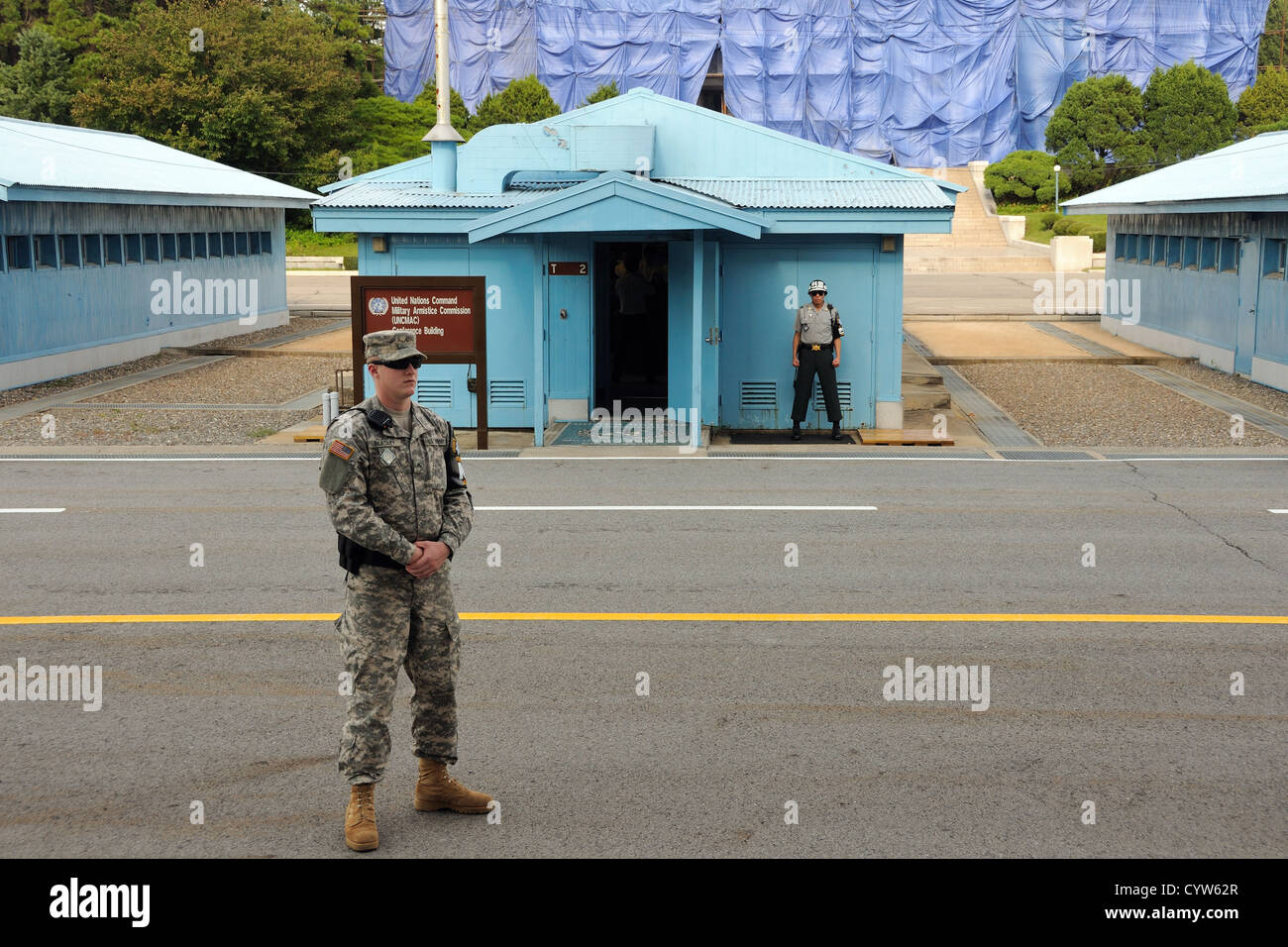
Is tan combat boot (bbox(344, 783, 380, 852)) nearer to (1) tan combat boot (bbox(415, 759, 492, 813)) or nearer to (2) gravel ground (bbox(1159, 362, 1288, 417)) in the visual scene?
(1) tan combat boot (bbox(415, 759, 492, 813))

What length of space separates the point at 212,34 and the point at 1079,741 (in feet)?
162

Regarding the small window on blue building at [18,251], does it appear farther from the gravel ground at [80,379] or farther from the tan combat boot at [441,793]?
the tan combat boot at [441,793]

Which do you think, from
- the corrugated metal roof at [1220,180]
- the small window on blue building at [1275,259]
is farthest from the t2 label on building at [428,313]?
the small window on blue building at [1275,259]

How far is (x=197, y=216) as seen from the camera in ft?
94.6

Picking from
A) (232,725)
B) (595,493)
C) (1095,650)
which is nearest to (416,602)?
(232,725)

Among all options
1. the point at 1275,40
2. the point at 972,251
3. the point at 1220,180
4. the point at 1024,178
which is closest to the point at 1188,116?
the point at 1024,178

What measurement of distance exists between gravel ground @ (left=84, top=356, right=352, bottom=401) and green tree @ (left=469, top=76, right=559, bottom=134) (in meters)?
31.1

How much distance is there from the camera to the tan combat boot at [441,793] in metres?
5.75

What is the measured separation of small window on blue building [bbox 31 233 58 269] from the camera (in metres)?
22.2

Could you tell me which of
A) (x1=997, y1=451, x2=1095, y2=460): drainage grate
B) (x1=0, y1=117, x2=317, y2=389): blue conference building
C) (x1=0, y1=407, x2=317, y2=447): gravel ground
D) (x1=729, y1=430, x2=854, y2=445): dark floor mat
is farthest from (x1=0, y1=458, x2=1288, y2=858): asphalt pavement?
(x1=0, y1=117, x2=317, y2=389): blue conference building

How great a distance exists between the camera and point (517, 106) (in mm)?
55688

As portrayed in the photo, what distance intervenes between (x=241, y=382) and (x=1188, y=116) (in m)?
40.5

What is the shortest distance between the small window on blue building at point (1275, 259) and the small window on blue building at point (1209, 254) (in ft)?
8.06

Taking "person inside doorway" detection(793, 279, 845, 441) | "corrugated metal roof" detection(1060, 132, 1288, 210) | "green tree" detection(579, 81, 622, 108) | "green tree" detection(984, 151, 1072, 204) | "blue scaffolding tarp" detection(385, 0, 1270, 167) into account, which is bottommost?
"person inside doorway" detection(793, 279, 845, 441)
